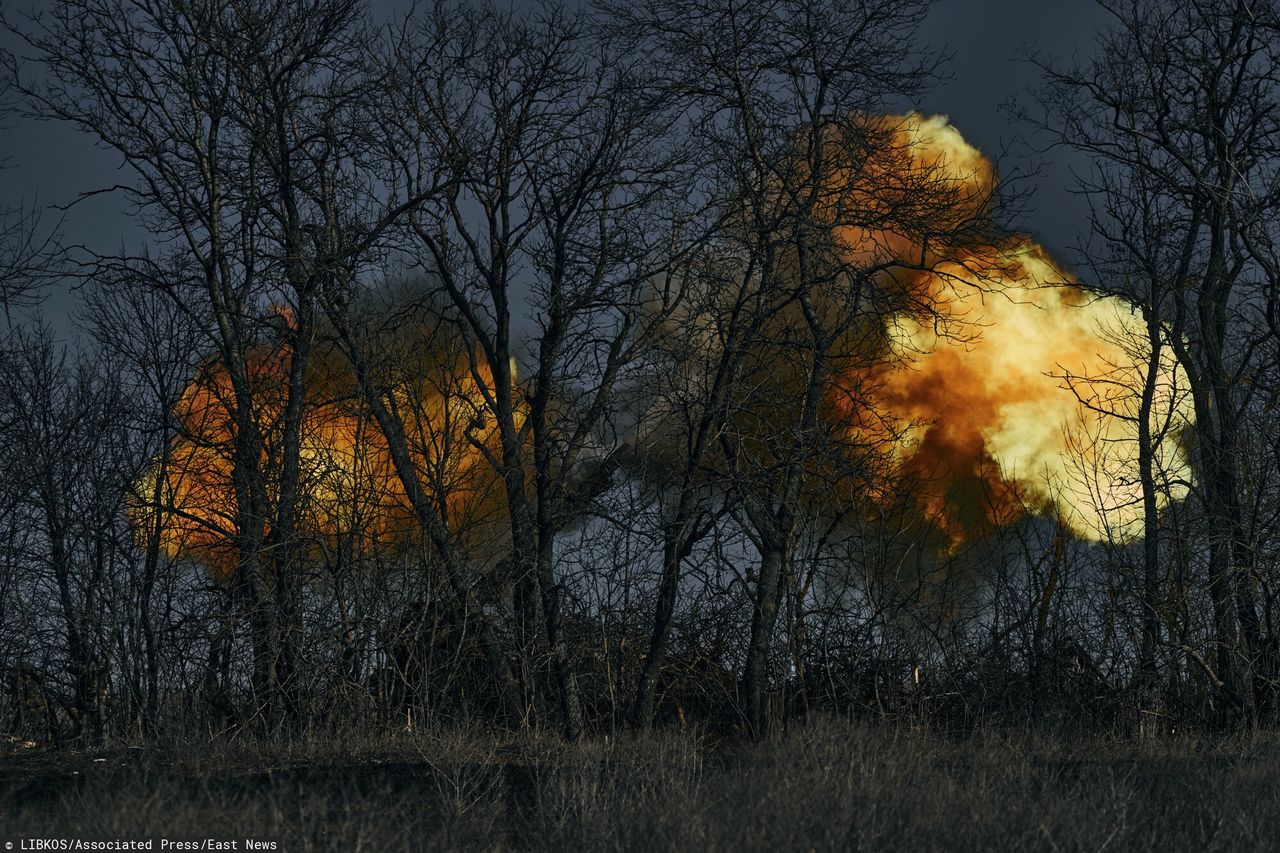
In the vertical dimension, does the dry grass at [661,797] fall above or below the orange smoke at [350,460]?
below

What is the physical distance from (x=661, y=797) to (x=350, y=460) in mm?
8419

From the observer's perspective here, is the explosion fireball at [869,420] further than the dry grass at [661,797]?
Yes

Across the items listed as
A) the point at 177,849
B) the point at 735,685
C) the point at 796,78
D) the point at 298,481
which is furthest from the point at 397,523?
the point at 177,849

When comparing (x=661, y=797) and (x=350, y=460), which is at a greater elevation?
(x=350, y=460)

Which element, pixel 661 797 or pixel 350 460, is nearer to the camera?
pixel 661 797

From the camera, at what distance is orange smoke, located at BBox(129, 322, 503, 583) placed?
14164 mm

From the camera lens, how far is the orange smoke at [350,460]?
14164mm

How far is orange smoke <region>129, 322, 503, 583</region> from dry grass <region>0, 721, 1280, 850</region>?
12.5 ft

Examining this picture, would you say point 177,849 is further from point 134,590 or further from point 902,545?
point 134,590

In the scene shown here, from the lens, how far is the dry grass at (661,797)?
21.9 feet

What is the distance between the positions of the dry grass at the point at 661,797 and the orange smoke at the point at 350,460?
381cm

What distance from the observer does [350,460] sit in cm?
1498

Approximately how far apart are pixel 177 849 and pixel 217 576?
949 cm

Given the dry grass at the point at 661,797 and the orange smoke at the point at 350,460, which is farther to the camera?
the orange smoke at the point at 350,460
